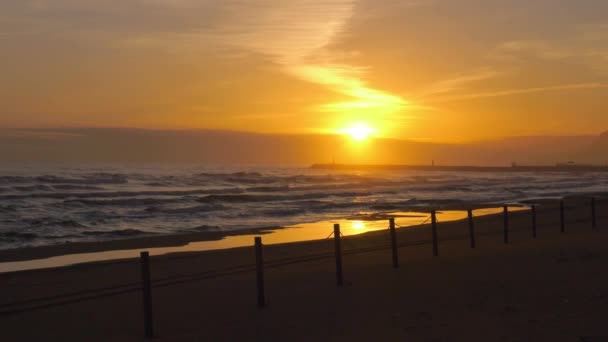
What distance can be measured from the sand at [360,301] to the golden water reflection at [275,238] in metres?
2.17

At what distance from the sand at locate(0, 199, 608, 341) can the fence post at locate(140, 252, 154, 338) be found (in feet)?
0.60

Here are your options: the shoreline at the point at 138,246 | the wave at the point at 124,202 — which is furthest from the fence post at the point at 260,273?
the wave at the point at 124,202

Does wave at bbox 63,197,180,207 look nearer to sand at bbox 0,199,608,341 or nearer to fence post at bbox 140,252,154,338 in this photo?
sand at bbox 0,199,608,341

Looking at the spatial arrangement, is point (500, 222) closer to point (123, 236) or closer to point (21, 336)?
point (123, 236)

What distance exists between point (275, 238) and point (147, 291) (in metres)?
15.3

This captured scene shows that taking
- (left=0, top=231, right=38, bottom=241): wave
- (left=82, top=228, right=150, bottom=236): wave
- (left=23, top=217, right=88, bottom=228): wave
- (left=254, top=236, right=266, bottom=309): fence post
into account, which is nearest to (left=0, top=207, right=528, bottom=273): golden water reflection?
(left=82, top=228, right=150, bottom=236): wave

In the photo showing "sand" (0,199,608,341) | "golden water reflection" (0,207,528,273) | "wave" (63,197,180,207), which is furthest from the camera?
"wave" (63,197,180,207)

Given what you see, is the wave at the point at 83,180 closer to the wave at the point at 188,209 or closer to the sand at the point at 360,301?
the wave at the point at 188,209

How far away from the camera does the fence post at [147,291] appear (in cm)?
854

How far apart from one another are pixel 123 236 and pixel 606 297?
19.7 m

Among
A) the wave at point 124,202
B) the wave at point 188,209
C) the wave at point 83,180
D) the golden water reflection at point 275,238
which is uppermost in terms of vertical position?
the wave at point 83,180

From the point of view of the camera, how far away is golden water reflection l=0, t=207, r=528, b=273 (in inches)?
706

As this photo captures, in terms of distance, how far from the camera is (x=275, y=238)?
2384 centimetres

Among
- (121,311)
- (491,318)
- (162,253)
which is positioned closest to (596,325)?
(491,318)
